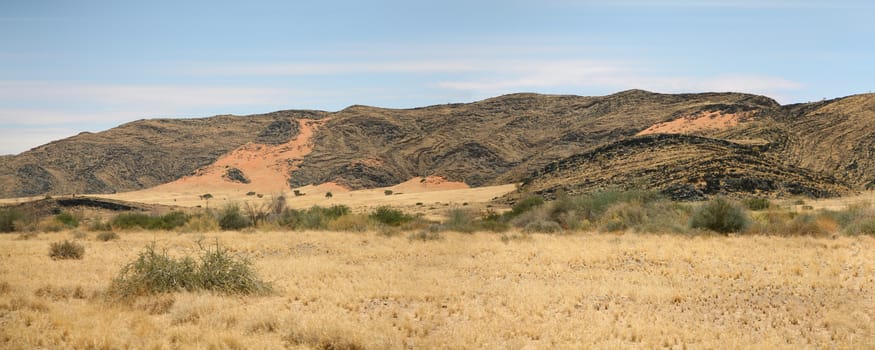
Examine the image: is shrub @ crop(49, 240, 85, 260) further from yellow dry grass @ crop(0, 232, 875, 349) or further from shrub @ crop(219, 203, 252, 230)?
shrub @ crop(219, 203, 252, 230)

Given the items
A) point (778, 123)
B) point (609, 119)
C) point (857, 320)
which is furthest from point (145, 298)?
point (609, 119)

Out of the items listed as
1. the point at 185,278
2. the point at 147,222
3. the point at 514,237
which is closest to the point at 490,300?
the point at 185,278

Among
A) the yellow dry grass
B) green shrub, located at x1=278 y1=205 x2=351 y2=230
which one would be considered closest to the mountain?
green shrub, located at x1=278 y1=205 x2=351 y2=230

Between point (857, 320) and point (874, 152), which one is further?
point (874, 152)

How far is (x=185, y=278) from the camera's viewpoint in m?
14.9

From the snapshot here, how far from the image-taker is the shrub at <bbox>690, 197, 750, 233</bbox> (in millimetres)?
27594

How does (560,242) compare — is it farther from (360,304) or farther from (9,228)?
(9,228)

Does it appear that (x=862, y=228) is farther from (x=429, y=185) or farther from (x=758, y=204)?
(x=429, y=185)

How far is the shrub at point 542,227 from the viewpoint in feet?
102

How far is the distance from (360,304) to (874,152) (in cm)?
4963

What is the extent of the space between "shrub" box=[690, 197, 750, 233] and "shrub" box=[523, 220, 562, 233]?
6504mm

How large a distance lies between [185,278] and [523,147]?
76.1 meters

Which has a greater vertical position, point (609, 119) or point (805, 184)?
point (609, 119)

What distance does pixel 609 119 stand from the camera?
87875 mm
